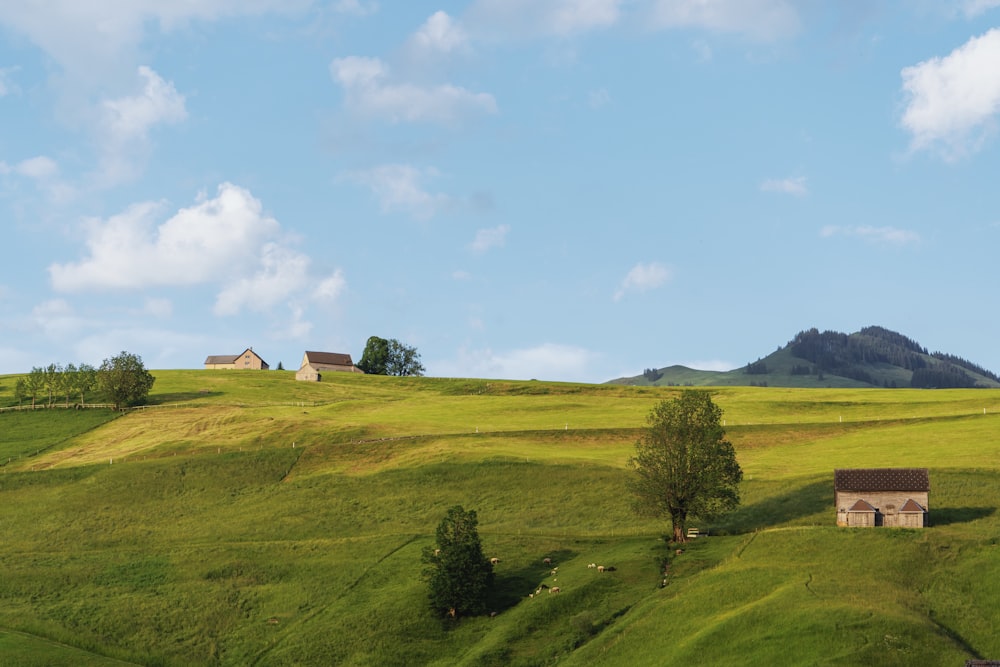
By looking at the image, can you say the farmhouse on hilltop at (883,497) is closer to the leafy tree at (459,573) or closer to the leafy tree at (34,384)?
the leafy tree at (459,573)

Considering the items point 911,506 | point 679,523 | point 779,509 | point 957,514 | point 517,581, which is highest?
point 911,506

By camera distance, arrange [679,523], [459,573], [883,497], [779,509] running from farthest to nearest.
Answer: [779,509] → [679,523] → [883,497] → [459,573]

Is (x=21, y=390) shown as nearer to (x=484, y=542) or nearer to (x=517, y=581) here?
(x=484, y=542)

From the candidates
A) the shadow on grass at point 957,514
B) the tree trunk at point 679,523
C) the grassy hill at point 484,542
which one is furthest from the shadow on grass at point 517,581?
the shadow on grass at point 957,514

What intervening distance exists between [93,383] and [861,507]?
116m

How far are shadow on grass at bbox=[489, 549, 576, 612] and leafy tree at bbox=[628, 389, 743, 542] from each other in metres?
8.36

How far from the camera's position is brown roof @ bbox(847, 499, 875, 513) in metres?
70.9

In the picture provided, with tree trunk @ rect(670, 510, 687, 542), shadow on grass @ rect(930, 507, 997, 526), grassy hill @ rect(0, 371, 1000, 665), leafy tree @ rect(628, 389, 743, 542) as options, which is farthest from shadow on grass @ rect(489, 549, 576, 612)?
shadow on grass @ rect(930, 507, 997, 526)

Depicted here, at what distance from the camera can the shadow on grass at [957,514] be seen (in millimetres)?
70250

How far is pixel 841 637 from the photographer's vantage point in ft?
161

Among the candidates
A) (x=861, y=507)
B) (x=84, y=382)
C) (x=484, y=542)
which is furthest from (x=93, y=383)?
(x=861, y=507)

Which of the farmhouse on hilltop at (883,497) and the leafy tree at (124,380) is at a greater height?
the leafy tree at (124,380)

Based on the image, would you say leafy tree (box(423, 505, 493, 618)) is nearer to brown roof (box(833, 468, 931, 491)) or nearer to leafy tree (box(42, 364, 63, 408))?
brown roof (box(833, 468, 931, 491))

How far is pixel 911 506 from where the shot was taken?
69.9 metres
